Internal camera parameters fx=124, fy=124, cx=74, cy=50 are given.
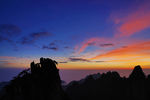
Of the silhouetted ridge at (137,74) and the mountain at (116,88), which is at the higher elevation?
the silhouetted ridge at (137,74)

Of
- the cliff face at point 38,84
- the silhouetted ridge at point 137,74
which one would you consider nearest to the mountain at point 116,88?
the silhouetted ridge at point 137,74

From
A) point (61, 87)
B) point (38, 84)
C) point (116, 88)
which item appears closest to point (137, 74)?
point (116, 88)

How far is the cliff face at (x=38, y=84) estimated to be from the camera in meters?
17.7

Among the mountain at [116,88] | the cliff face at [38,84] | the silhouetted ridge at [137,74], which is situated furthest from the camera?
the silhouetted ridge at [137,74]

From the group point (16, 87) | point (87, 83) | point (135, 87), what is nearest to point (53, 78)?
point (16, 87)

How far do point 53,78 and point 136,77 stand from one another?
46.3 meters

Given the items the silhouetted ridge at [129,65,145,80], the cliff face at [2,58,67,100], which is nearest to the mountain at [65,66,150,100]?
the silhouetted ridge at [129,65,145,80]

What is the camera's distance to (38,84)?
18.3 meters

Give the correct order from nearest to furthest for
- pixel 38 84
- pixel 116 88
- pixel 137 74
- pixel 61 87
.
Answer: pixel 38 84
pixel 61 87
pixel 137 74
pixel 116 88

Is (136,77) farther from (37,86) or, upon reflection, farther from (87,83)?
(37,86)

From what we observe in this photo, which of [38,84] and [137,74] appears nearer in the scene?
[38,84]

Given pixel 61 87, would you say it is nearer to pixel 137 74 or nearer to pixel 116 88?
pixel 137 74

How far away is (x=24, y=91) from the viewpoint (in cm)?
1805

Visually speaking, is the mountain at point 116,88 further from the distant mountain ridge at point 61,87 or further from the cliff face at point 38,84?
the cliff face at point 38,84
